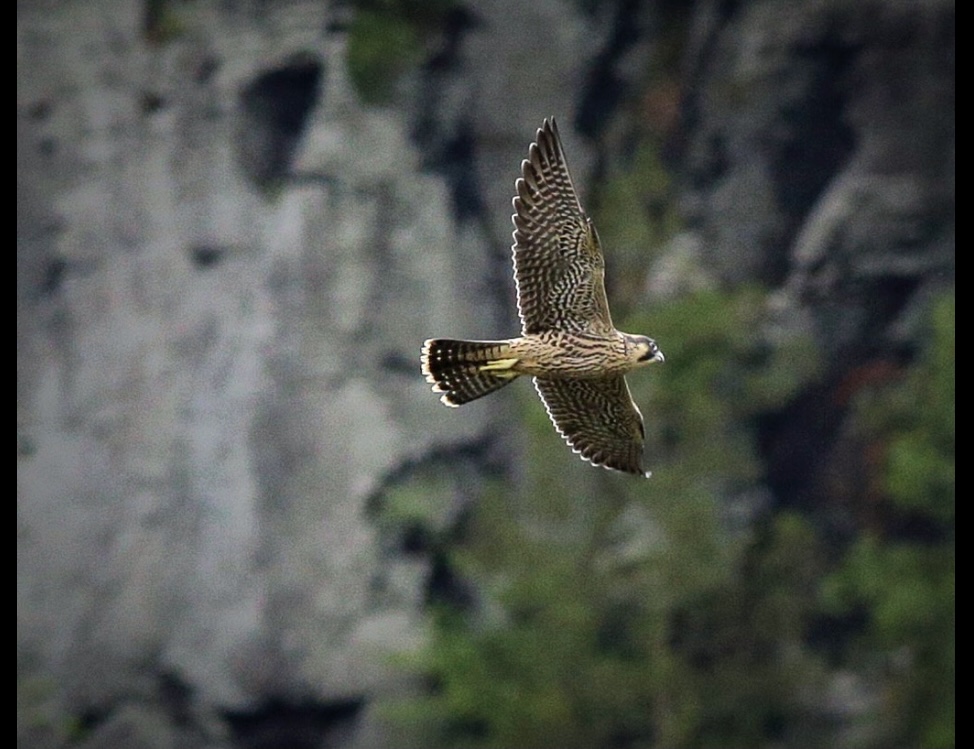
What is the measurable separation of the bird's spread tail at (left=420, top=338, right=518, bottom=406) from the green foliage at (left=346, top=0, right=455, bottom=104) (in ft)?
46.6

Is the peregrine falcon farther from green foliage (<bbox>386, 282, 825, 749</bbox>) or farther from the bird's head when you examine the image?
green foliage (<bbox>386, 282, 825, 749</bbox>)

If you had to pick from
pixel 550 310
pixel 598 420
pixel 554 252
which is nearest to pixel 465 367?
pixel 550 310

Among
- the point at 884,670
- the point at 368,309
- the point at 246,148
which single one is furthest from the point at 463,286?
the point at 884,670

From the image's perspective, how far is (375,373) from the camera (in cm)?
2314

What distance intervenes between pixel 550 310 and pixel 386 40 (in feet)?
48.1

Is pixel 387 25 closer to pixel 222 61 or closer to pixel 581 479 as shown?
pixel 222 61

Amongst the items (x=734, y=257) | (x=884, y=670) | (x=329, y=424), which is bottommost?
(x=884, y=670)

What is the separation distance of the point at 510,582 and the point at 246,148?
19.3ft

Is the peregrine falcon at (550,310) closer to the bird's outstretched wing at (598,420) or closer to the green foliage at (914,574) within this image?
the bird's outstretched wing at (598,420)

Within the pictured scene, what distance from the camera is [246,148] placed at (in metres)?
23.2

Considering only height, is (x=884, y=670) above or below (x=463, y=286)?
below

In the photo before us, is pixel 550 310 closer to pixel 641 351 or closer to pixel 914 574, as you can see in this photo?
pixel 641 351

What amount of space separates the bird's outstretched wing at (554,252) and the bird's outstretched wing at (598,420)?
→ 55 cm

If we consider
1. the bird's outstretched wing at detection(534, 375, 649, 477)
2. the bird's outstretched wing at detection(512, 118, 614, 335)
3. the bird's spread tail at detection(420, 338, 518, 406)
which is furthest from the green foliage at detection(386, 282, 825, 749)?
the bird's outstretched wing at detection(512, 118, 614, 335)
